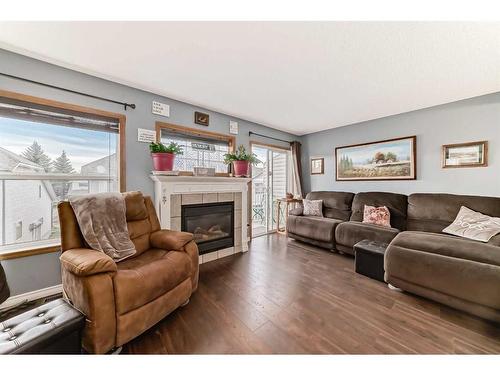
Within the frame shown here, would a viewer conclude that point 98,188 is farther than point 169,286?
Yes

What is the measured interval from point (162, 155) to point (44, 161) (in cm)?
112

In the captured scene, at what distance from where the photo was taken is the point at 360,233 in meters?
2.90

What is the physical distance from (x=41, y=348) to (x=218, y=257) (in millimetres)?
2166

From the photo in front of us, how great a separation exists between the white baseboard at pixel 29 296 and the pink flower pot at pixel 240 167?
8.17 feet

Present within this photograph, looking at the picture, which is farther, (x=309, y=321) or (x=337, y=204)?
(x=337, y=204)

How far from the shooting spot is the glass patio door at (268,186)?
429 centimetres

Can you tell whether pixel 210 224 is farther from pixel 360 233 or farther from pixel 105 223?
pixel 360 233

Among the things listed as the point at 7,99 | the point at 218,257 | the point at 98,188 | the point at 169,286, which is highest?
the point at 7,99

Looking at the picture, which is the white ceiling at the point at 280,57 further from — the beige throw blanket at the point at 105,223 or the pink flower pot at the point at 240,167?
the beige throw blanket at the point at 105,223

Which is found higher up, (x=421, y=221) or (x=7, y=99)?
(x=7, y=99)

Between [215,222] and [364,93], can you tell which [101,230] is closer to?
[215,222]

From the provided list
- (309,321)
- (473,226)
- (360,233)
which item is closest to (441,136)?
(473,226)

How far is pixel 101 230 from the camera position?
1695 millimetres
